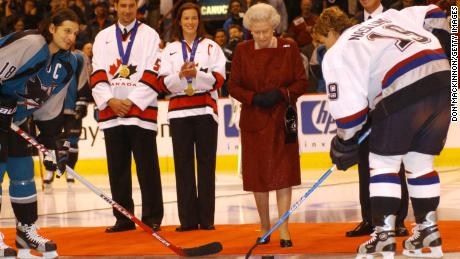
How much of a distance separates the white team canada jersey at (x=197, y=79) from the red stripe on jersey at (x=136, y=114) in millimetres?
138

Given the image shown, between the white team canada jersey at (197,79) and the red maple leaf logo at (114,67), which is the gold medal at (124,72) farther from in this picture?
the white team canada jersey at (197,79)

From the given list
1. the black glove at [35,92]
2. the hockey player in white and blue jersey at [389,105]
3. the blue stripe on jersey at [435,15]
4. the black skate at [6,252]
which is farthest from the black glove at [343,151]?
the black skate at [6,252]

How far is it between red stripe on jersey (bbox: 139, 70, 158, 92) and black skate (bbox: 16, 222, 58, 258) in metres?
1.53

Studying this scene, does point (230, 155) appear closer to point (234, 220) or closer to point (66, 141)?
point (234, 220)

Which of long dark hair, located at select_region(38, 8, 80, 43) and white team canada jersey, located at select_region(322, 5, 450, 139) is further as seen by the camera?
long dark hair, located at select_region(38, 8, 80, 43)

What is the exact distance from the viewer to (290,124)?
5762 millimetres

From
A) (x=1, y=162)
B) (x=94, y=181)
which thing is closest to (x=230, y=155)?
(x=94, y=181)

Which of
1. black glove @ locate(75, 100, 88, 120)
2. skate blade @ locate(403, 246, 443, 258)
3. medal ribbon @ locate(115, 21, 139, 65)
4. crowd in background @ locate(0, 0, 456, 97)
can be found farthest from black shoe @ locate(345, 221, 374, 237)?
black glove @ locate(75, 100, 88, 120)

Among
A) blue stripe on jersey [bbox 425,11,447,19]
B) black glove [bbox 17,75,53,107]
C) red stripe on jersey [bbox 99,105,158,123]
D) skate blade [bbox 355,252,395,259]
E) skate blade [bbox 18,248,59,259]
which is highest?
blue stripe on jersey [bbox 425,11,447,19]

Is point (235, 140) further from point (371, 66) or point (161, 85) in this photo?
point (371, 66)

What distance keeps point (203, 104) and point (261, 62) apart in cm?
93

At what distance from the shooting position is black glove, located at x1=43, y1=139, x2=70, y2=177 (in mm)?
5371

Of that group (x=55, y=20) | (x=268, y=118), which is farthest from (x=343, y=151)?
(x=55, y=20)

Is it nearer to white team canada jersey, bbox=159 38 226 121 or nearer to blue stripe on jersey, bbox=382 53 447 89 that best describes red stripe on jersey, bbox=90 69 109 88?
white team canada jersey, bbox=159 38 226 121
